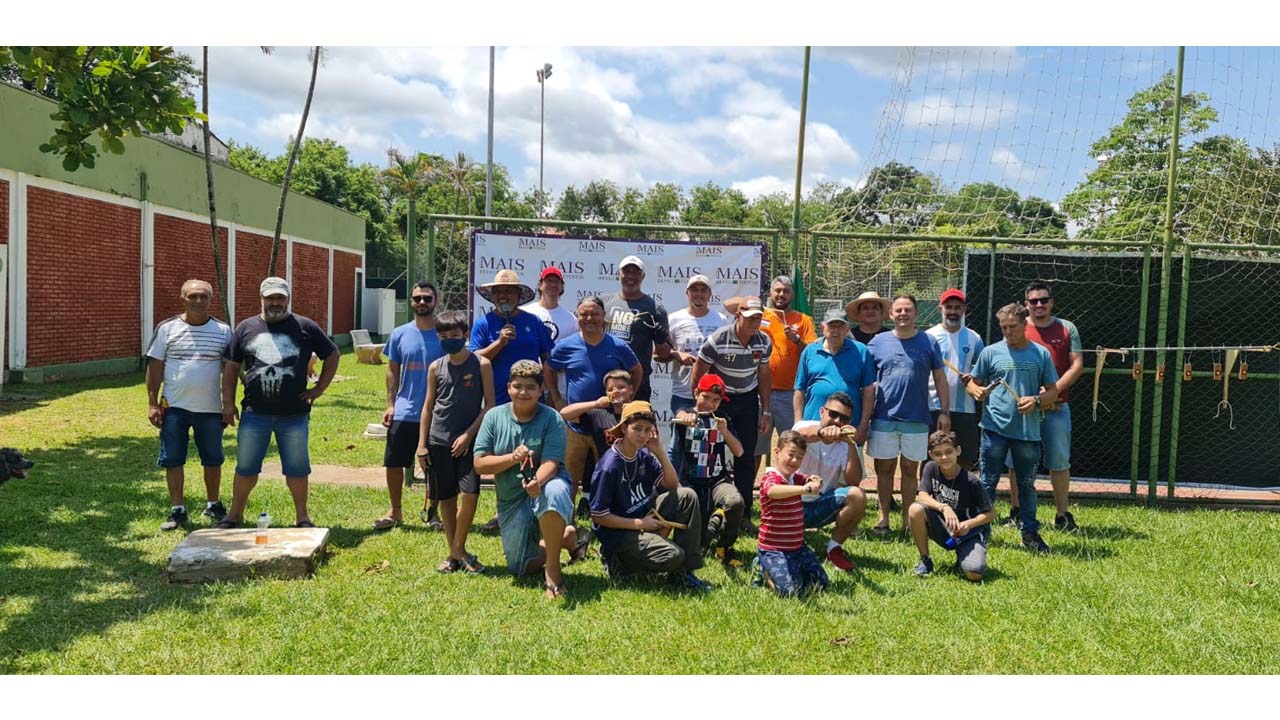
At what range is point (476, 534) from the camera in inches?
244

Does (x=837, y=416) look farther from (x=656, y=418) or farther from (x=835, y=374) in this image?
(x=656, y=418)

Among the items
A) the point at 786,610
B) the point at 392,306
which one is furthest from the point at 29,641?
the point at 392,306

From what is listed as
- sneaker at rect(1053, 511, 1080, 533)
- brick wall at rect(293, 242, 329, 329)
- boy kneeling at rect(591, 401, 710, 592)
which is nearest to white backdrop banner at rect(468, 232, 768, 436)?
boy kneeling at rect(591, 401, 710, 592)

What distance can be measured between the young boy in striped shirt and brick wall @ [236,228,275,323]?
827 inches

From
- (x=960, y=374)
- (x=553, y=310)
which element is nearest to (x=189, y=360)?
(x=553, y=310)

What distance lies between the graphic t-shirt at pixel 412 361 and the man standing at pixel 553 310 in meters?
0.75

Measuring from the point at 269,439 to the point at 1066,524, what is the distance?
571 cm

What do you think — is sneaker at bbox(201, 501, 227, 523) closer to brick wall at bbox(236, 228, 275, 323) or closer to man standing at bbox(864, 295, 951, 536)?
man standing at bbox(864, 295, 951, 536)

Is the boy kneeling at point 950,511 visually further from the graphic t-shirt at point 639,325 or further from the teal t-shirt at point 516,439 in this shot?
the teal t-shirt at point 516,439

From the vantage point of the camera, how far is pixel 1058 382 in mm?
6340

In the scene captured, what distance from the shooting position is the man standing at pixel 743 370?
5.86 meters

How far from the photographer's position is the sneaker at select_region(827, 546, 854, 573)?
541 centimetres

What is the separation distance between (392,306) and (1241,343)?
29358 millimetres

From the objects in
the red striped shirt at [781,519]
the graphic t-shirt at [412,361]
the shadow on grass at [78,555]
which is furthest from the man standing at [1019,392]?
the shadow on grass at [78,555]
